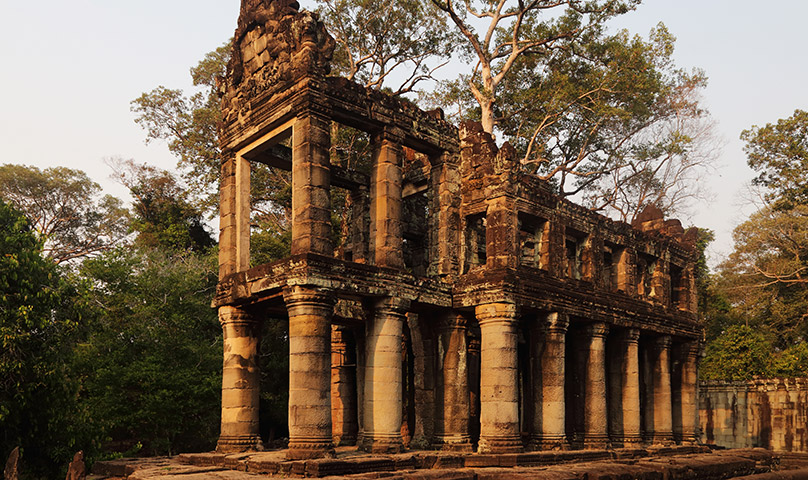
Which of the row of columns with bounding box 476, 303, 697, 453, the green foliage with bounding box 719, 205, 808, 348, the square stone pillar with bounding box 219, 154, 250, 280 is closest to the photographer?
the row of columns with bounding box 476, 303, 697, 453

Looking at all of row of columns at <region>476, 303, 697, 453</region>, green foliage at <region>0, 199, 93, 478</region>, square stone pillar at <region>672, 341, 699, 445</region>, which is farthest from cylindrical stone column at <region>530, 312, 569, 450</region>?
green foliage at <region>0, 199, 93, 478</region>

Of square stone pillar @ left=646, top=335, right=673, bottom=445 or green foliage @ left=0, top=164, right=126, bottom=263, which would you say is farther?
green foliage @ left=0, top=164, right=126, bottom=263

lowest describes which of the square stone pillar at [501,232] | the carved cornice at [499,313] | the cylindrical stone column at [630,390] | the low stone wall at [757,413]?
the low stone wall at [757,413]

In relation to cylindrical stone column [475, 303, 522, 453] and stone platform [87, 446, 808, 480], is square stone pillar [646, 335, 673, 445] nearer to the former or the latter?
stone platform [87, 446, 808, 480]

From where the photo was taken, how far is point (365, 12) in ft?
92.8

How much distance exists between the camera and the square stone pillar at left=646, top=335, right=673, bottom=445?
20.9m

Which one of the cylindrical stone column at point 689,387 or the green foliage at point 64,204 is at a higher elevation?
the green foliage at point 64,204

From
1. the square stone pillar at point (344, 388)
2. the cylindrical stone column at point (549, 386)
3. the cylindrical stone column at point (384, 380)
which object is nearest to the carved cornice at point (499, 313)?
the cylindrical stone column at point (549, 386)

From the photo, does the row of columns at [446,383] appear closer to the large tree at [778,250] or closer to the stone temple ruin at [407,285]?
the stone temple ruin at [407,285]

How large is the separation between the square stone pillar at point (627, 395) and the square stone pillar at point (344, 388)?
720cm

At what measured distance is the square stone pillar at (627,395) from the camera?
1919 centimetres

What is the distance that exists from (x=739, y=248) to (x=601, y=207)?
878 cm

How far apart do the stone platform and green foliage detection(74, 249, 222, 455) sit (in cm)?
458

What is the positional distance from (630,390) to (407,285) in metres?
8.23
